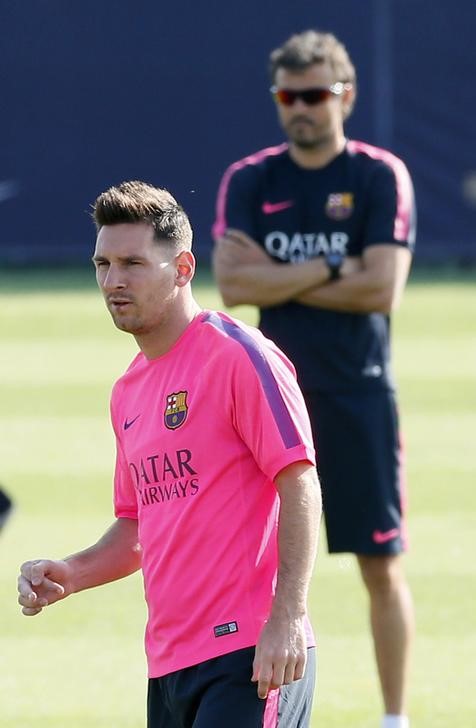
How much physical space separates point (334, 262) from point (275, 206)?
1.11 ft

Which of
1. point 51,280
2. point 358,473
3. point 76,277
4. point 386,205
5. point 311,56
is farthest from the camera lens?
point 76,277

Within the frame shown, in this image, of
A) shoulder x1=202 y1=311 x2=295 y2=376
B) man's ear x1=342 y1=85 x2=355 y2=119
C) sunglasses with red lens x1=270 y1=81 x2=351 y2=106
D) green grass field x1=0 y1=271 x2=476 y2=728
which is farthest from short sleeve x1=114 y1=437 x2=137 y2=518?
man's ear x1=342 y1=85 x2=355 y2=119

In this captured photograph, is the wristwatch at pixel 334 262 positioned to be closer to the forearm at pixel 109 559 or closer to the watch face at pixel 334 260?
the watch face at pixel 334 260

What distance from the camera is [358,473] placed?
644cm

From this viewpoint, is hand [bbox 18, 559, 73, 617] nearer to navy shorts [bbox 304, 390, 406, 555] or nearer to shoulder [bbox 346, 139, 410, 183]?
navy shorts [bbox 304, 390, 406, 555]

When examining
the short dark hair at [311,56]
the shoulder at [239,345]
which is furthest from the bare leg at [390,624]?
the shoulder at [239,345]

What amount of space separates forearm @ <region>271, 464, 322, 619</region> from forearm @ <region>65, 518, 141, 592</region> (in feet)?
2.41

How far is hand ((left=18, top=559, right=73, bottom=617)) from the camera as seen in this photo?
13.8 feet

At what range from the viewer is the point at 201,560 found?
407 centimetres

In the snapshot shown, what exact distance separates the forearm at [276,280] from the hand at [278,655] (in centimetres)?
286

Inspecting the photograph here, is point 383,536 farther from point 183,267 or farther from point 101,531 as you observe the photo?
point 101,531

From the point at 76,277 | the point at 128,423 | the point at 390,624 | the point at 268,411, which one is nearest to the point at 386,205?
the point at 390,624

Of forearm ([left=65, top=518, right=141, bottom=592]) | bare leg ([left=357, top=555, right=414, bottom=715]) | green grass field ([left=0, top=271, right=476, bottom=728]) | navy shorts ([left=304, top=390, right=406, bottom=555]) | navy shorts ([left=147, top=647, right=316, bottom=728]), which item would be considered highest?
forearm ([left=65, top=518, right=141, bottom=592])

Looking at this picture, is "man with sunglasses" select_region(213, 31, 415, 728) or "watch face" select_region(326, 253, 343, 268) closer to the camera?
"man with sunglasses" select_region(213, 31, 415, 728)
